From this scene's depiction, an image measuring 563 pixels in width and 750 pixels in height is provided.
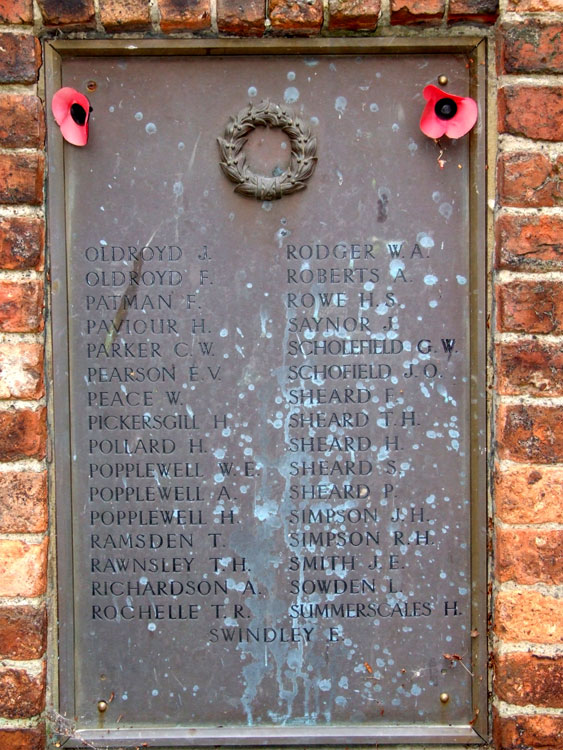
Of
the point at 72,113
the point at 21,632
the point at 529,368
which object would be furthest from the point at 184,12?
the point at 21,632

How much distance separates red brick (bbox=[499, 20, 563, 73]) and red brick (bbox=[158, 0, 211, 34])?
75 cm

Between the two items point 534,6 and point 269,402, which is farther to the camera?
point 269,402

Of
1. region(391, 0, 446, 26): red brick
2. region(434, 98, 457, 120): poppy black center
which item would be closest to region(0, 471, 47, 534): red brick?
region(434, 98, 457, 120): poppy black center

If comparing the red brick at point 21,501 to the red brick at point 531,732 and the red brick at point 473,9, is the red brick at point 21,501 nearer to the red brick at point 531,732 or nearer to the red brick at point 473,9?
the red brick at point 531,732

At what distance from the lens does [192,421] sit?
5.92 feet

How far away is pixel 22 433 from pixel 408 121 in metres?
1.29

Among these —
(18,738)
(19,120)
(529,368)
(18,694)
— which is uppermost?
(19,120)

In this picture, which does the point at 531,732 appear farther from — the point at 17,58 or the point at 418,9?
the point at 17,58

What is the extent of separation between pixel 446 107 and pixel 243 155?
532 mm

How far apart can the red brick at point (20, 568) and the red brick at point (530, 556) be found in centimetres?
119

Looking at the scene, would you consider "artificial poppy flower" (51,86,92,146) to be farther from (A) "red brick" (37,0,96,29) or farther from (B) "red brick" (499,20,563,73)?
(B) "red brick" (499,20,563,73)

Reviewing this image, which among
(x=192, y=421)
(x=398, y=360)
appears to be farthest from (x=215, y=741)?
(x=398, y=360)

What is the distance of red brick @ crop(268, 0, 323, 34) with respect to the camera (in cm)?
170

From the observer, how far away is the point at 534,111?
170 cm
